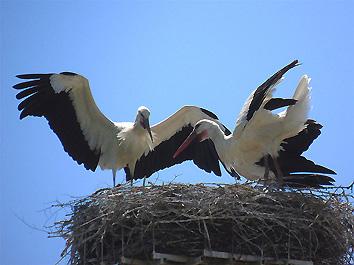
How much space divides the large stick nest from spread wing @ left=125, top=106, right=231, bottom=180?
9.37ft

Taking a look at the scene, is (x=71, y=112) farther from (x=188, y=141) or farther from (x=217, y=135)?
(x=217, y=135)

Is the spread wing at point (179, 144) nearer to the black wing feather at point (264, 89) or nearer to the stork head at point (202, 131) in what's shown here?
the stork head at point (202, 131)

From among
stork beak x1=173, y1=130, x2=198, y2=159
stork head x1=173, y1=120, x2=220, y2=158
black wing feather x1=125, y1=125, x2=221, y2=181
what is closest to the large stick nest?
stork head x1=173, y1=120, x2=220, y2=158

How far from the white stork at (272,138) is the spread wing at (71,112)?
1396 millimetres

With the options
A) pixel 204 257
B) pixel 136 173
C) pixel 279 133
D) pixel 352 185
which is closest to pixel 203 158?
pixel 136 173

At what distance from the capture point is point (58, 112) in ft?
34.5

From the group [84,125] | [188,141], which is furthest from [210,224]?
[84,125]

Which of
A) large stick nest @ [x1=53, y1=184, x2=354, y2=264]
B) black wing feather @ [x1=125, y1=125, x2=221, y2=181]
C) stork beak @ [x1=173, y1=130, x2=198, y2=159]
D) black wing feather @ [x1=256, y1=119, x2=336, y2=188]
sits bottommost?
large stick nest @ [x1=53, y1=184, x2=354, y2=264]

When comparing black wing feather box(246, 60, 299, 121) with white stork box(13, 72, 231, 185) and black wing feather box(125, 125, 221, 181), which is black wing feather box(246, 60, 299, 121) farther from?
black wing feather box(125, 125, 221, 181)

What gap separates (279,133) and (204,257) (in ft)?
8.26

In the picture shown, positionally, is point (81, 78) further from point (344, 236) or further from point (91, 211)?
point (344, 236)

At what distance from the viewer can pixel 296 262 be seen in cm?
777

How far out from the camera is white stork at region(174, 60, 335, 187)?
9477 mm

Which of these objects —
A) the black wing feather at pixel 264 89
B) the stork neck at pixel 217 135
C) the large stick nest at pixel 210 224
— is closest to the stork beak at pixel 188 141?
the stork neck at pixel 217 135
